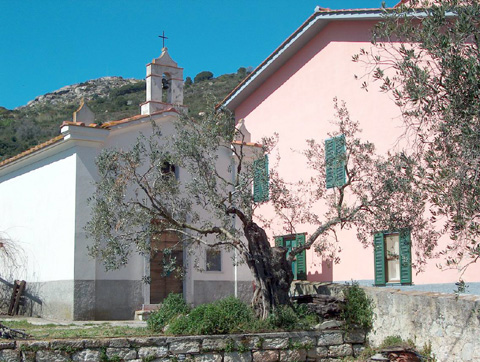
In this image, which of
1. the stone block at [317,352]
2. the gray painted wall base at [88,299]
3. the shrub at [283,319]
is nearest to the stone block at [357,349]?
the stone block at [317,352]

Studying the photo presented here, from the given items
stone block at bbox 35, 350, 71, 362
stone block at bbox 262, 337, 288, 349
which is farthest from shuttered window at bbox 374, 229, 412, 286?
stone block at bbox 35, 350, 71, 362

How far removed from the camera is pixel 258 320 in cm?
1227

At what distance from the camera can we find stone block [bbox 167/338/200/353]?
1123cm

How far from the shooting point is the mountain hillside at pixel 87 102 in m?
41.9

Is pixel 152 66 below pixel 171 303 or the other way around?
the other way around

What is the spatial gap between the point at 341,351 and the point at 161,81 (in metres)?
10.3

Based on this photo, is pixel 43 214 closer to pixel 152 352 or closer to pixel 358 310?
pixel 152 352

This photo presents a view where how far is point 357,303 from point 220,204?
3348 millimetres

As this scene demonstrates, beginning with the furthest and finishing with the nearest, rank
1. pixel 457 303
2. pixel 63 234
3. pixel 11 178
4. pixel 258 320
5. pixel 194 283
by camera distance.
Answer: pixel 11 178 → pixel 194 283 → pixel 63 234 → pixel 258 320 → pixel 457 303

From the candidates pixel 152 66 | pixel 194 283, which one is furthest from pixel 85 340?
pixel 152 66

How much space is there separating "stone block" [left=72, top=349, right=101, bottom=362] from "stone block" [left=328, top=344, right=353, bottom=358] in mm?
4400

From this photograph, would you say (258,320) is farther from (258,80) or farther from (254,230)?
(258,80)

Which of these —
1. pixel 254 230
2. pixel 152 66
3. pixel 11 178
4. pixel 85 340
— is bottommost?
pixel 85 340

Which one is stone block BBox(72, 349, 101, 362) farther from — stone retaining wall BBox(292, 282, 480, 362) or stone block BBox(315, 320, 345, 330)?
stone retaining wall BBox(292, 282, 480, 362)
